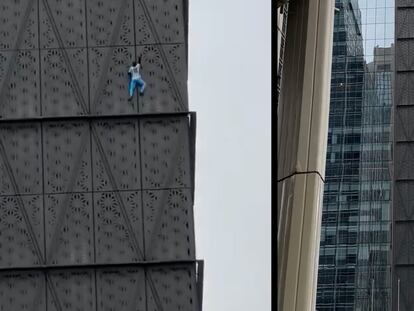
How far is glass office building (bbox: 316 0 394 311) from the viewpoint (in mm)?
73062

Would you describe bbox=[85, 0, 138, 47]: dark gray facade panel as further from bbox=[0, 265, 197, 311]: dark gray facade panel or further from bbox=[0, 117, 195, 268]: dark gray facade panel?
bbox=[0, 265, 197, 311]: dark gray facade panel

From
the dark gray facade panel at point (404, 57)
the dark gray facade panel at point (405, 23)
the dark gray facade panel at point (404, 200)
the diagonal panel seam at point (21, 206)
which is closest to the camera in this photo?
the diagonal panel seam at point (21, 206)

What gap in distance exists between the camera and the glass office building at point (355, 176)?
73062mm

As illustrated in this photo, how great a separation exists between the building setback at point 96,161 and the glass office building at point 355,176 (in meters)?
51.3

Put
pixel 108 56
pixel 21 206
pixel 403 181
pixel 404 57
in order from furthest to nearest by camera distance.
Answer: pixel 404 57
pixel 403 181
pixel 108 56
pixel 21 206

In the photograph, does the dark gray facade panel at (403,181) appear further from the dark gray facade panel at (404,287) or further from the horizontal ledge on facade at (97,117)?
→ the horizontal ledge on facade at (97,117)

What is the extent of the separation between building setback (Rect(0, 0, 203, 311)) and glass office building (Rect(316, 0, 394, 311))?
51286mm

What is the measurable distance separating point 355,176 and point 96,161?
5499 cm

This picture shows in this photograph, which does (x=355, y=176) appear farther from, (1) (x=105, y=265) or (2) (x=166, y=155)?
(1) (x=105, y=265)

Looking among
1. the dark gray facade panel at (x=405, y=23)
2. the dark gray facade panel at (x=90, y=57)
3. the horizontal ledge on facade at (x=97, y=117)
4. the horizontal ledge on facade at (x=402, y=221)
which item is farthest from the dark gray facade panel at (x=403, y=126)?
the horizontal ledge on facade at (x=97, y=117)

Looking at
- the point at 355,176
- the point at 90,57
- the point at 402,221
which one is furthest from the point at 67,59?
the point at 355,176

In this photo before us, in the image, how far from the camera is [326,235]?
74.9 meters

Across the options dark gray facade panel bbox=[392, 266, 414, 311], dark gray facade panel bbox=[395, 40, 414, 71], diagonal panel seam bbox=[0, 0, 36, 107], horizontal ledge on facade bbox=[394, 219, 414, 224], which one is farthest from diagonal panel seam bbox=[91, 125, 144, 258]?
dark gray facade panel bbox=[395, 40, 414, 71]

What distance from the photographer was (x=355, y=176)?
75125 mm
